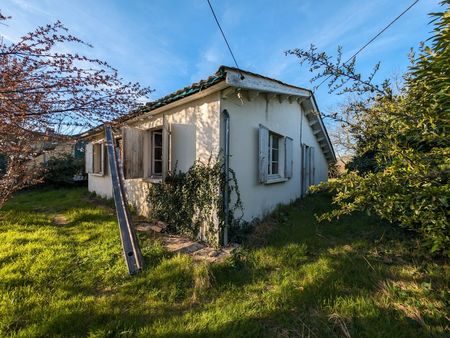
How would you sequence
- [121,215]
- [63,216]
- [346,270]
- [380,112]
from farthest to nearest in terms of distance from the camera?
[63,216] → [121,215] → [346,270] → [380,112]

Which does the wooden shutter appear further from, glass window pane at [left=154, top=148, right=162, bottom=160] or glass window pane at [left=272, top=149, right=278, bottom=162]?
glass window pane at [left=272, top=149, right=278, bottom=162]

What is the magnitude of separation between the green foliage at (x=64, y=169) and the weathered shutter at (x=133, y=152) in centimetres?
971

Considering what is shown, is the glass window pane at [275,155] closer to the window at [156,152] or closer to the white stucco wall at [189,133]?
the white stucco wall at [189,133]

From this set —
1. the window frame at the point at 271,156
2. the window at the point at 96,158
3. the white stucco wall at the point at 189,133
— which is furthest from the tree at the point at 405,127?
the window at the point at 96,158

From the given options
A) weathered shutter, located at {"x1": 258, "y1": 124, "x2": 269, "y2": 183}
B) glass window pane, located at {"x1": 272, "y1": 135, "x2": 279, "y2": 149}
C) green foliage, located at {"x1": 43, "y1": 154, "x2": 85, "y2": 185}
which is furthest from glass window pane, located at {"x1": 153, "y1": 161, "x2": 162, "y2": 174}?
green foliage, located at {"x1": 43, "y1": 154, "x2": 85, "y2": 185}

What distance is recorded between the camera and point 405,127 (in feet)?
6.22

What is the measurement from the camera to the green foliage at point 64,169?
41.9ft

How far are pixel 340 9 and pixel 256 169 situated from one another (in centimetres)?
446

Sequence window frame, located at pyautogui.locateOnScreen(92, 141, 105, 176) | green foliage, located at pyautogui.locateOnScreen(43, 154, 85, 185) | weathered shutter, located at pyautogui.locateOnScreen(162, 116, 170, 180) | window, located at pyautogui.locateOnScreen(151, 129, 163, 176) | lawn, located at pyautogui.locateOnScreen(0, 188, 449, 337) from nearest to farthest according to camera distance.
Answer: lawn, located at pyautogui.locateOnScreen(0, 188, 449, 337) < weathered shutter, located at pyautogui.locateOnScreen(162, 116, 170, 180) < window, located at pyautogui.locateOnScreen(151, 129, 163, 176) < window frame, located at pyautogui.locateOnScreen(92, 141, 105, 176) < green foliage, located at pyautogui.locateOnScreen(43, 154, 85, 185)

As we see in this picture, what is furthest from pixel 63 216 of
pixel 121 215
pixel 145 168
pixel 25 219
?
pixel 121 215

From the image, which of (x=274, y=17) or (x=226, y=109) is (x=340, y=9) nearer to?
(x=274, y=17)

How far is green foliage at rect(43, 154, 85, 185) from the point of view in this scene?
12.8 metres

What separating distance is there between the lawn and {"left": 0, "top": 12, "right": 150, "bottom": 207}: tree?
1946 millimetres

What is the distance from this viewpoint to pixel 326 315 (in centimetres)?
248
